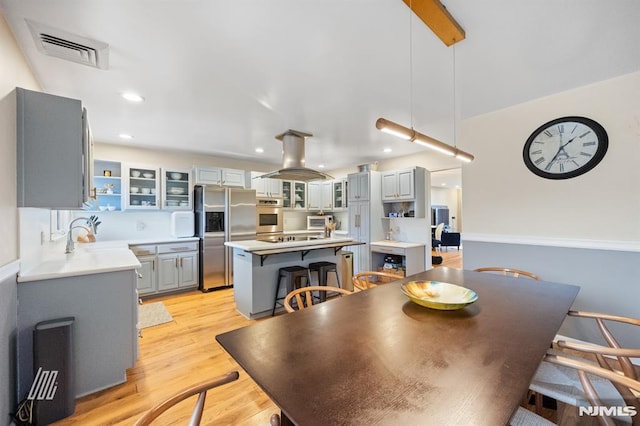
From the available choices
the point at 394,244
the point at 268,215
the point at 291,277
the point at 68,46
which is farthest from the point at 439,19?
the point at 268,215

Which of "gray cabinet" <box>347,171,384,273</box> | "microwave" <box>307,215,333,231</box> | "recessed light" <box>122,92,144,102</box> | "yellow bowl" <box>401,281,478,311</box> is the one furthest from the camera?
"microwave" <box>307,215,333,231</box>

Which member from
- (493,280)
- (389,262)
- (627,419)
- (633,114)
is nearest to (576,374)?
(627,419)

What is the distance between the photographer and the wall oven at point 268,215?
5.30m

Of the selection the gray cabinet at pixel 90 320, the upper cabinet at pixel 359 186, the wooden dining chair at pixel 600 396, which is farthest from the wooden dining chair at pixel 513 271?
the gray cabinet at pixel 90 320

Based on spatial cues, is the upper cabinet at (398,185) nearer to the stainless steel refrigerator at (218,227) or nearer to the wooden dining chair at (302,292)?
the stainless steel refrigerator at (218,227)

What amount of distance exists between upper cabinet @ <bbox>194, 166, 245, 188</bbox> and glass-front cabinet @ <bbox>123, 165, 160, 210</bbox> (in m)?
0.66

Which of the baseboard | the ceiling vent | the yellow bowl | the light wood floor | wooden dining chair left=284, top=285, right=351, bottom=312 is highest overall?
the ceiling vent

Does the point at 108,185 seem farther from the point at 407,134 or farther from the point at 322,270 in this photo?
the point at 407,134

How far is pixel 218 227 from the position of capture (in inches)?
185

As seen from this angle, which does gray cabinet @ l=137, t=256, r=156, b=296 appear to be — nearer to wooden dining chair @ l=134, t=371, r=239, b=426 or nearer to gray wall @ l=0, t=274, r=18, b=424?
gray wall @ l=0, t=274, r=18, b=424

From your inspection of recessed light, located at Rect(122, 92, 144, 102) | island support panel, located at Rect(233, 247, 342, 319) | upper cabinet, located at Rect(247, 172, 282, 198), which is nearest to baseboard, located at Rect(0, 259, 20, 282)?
recessed light, located at Rect(122, 92, 144, 102)

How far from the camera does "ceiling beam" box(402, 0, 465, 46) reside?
4.71 ft

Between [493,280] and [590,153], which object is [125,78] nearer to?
[493,280]

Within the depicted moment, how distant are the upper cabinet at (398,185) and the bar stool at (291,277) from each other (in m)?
2.58
